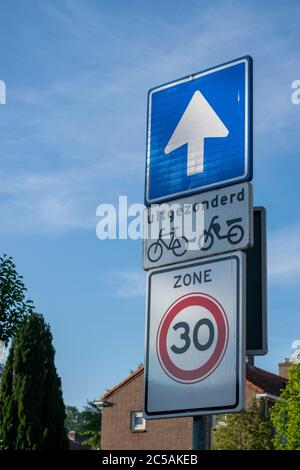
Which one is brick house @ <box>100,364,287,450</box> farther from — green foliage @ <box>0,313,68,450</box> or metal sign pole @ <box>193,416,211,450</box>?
metal sign pole @ <box>193,416,211,450</box>

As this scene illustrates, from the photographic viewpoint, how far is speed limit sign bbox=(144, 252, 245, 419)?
16.0 ft

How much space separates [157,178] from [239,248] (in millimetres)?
772

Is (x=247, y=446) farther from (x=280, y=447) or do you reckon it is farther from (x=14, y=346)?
(x=14, y=346)

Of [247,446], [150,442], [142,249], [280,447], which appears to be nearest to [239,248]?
[142,249]

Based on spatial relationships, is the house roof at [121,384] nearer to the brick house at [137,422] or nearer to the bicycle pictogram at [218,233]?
the brick house at [137,422]

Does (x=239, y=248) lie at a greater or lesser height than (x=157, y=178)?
lesser

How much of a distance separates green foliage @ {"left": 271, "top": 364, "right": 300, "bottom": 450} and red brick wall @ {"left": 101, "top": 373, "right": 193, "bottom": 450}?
1232 cm

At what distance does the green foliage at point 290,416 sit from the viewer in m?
38.4

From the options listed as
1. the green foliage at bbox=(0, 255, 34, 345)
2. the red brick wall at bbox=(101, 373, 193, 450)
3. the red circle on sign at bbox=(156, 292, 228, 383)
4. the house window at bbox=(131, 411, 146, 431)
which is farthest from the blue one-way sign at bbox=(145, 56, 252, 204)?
the house window at bbox=(131, 411, 146, 431)

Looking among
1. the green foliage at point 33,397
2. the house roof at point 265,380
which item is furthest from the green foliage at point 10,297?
the house roof at point 265,380

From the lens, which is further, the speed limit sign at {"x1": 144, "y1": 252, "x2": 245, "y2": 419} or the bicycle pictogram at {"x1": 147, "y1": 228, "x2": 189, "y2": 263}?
the bicycle pictogram at {"x1": 147, "y1": 228, "x2": 189, "y2": 263}

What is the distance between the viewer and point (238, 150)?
208 inches

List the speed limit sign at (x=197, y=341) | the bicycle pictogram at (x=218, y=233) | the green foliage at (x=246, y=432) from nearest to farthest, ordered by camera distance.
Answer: the speed limit sign at (x=197, y=341) → the bicycle pictogram at (x=218, y=233) → the green foliage at (x=246, y=432)

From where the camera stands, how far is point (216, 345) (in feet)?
16.2
